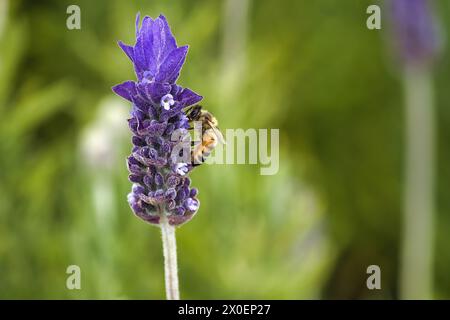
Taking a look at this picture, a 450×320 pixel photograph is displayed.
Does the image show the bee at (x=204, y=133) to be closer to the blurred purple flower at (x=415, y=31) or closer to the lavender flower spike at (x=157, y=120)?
the lavender flower spike at (x=157, y=120)

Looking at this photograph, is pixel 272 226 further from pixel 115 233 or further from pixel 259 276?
pixel 115 233

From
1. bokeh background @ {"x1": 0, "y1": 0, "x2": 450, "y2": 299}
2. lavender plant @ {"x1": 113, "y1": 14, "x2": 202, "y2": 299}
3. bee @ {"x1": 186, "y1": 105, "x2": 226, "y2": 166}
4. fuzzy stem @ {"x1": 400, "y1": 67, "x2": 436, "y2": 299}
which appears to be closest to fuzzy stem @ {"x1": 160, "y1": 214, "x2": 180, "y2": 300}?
lavender plant @ {"x1": 113, "y1": 14, "x2": 202, "y2": 299}

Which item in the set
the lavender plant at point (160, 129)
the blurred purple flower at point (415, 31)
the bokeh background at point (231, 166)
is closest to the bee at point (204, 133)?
the lavender plant at point (160, 129)

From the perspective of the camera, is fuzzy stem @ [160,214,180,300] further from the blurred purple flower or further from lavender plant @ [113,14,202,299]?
the blurred purple flower
